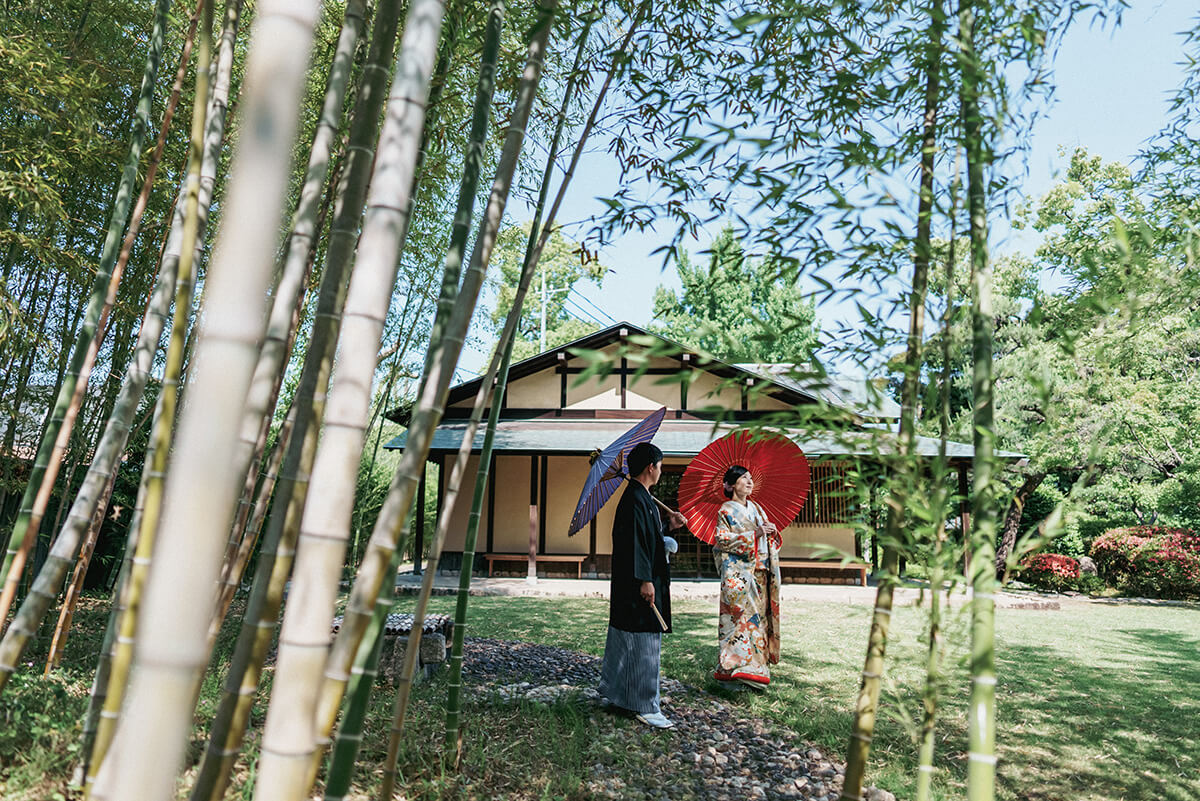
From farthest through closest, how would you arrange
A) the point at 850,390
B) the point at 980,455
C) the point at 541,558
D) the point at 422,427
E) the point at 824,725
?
the point at 541,558 < the point at 824,725 < the point at 850,390 < the point at 980,455 < the point at 422,427

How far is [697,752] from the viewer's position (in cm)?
296

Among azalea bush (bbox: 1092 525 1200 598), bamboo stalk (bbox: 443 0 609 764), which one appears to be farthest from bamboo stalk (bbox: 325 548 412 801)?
azalea bush (bbox: 1092 525 1200 598)

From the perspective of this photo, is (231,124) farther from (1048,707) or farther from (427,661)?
(1048,707)

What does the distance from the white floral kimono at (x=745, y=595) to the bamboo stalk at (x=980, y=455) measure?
8.96 ft

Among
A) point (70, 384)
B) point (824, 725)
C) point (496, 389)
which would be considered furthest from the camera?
point (824, 725)

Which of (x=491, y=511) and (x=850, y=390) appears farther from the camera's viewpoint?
(x=491, y=511)

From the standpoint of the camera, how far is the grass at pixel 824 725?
222cm

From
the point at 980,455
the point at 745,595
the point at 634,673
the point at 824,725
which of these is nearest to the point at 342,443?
the point at 980,455

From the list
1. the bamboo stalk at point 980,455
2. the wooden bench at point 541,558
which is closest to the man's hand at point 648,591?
the bamboo stalk at point 980,455

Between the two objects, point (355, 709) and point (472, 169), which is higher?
point (472, 169)

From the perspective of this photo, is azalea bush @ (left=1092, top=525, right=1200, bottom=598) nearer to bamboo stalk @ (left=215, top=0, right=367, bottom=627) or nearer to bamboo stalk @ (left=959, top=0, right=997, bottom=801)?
bamboo stalk @ (left=959, top=0, right=997, bottom=801)

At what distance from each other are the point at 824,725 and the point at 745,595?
773 millimetres

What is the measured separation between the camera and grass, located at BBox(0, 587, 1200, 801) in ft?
7.29

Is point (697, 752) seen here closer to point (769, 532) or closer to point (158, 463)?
point (769, 532)
